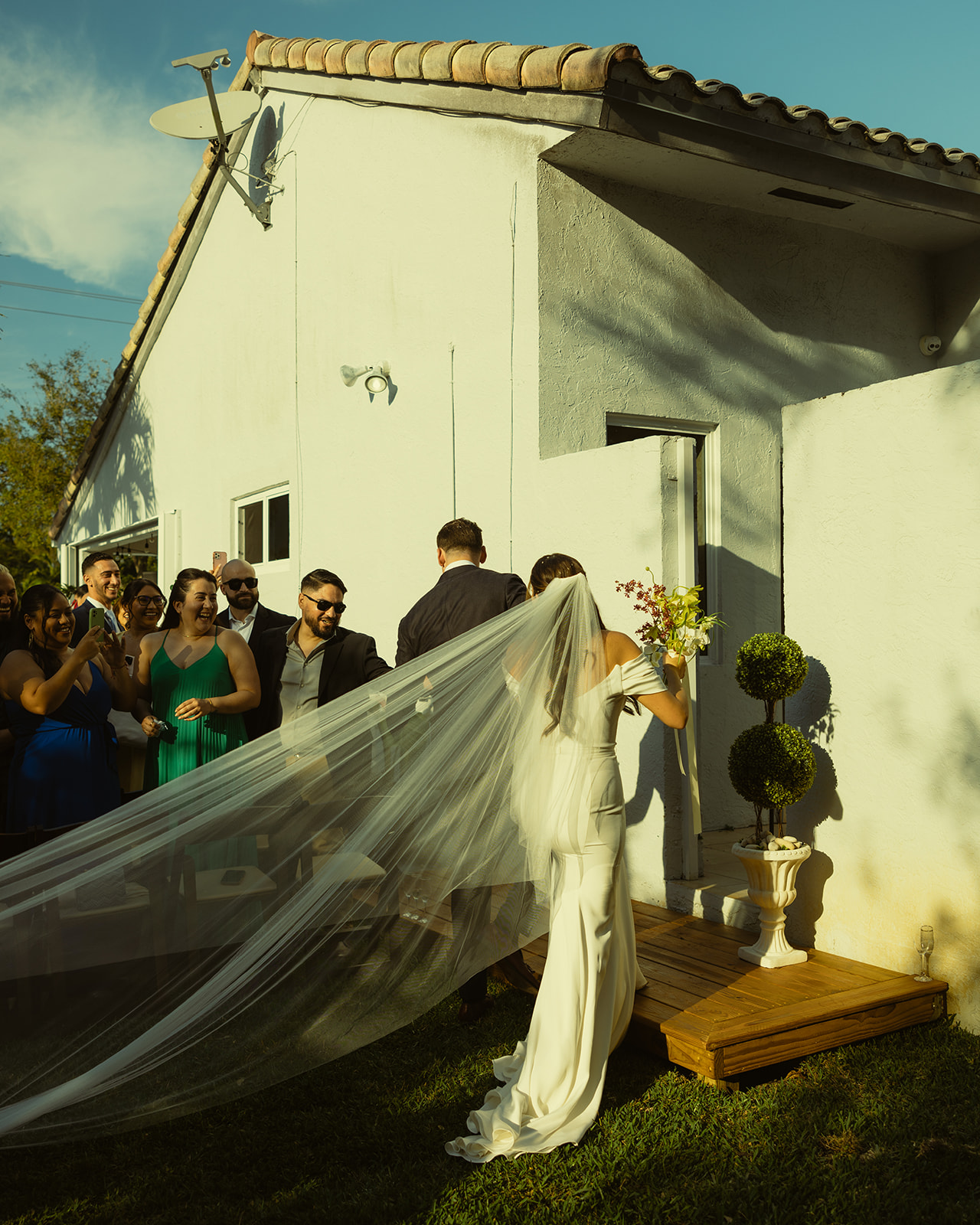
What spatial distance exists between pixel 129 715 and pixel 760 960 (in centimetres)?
307

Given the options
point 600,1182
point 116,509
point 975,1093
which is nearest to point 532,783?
point 600,1182

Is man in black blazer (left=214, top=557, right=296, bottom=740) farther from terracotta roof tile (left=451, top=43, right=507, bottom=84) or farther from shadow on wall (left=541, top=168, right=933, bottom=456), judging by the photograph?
terracotta roof tile (left=451, top=43, right=507, bottom=84)

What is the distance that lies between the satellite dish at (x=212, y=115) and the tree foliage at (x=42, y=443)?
14561mm

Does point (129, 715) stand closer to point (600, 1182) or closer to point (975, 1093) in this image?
point (600, 1182)

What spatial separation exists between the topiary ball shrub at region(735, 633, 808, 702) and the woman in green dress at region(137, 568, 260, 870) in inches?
87.9

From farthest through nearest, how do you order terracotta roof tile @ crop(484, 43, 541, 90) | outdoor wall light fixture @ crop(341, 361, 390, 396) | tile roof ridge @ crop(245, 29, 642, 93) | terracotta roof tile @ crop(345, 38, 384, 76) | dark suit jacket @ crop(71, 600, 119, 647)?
outdoor wall light fixture @ crop(341, 361, 390, 396) < terracotta roof tile @ crop(345, 38, 384, 76) < terracotta roof tile @ crop(484, 43, 541, 90) < dark suit jacket @ crop(71, 600, 119, 647) < tile roof ridge @ crop(245, 29, 642, 93)

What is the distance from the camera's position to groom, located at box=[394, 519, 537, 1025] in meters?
4.33

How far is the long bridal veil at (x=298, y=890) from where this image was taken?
117 inches

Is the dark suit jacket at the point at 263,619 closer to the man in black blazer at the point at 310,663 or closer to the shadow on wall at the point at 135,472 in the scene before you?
the man in black blazer at the point at 310,663

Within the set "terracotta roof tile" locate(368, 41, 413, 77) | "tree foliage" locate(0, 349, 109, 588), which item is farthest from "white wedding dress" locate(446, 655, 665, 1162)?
"tree foliage" locate(0, 349, 109, 588)

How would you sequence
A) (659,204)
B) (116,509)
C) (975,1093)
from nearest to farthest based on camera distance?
(975,1093), (659,204), (116,509)

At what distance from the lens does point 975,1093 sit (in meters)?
3.32

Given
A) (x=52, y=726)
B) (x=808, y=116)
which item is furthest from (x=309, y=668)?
(x=808, y=116)

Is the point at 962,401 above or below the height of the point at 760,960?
above
